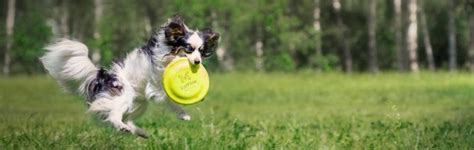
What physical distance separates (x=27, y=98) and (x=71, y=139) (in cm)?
1301

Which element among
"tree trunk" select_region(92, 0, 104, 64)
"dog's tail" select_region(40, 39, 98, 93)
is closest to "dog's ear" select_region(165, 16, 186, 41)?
"dog's tail" select_region(40, 39, 98, 93)

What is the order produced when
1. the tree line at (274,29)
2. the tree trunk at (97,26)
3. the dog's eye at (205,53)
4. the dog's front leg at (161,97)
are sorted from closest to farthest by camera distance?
the dog's eye at (205,53) → the dog's front leg at (161,97) → the tree line at (274,29) → the tree trunk at (97,26)

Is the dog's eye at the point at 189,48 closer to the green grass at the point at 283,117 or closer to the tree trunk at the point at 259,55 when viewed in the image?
the green grass at the point at 283,117

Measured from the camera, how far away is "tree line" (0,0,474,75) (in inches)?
1800

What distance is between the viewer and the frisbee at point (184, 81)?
8.29 meters

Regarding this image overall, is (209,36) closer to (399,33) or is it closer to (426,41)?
(399,33)

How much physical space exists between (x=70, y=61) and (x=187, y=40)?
1.22 meters

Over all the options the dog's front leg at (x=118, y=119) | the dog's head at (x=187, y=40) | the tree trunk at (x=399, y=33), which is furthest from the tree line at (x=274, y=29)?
the dog's front leg at (x=118, y=119)

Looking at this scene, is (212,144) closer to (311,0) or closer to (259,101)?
(259,101)

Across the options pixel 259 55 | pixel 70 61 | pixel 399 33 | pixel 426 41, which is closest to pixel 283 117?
pixel 70 61

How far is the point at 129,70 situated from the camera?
8.59 metres

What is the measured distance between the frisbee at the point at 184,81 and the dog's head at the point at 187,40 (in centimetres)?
9

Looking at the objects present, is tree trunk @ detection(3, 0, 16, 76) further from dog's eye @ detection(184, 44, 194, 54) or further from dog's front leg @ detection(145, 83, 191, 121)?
dog's eye @ detection(184, 44, 194, 54)

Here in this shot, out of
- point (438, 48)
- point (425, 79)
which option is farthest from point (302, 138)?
point (438, 48)
